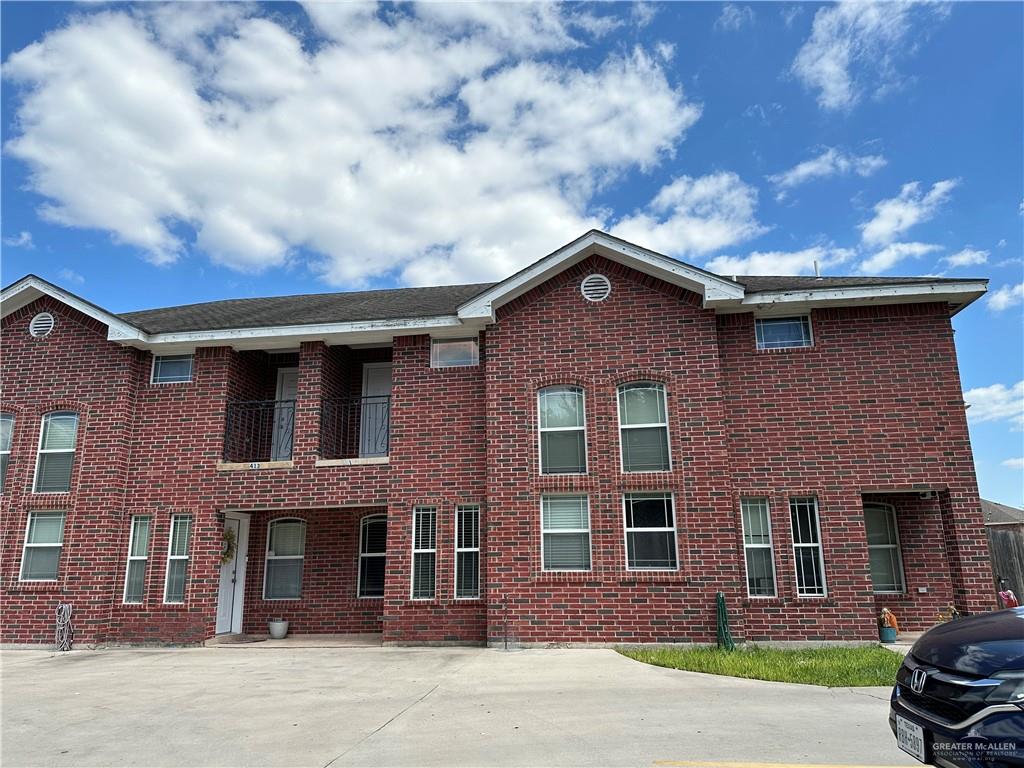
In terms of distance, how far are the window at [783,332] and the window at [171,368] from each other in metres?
11.1

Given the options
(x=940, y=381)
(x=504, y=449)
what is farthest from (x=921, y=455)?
(x=504, y=449)

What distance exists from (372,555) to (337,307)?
5.31 metres

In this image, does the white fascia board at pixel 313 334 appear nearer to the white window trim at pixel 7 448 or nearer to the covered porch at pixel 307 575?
the white window trim at pixel 7 448

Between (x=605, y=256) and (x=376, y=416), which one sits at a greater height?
(x=605, y=256)

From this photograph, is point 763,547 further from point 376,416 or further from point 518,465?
point 376,416

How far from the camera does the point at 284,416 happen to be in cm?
1488

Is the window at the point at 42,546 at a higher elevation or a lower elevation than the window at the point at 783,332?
lower

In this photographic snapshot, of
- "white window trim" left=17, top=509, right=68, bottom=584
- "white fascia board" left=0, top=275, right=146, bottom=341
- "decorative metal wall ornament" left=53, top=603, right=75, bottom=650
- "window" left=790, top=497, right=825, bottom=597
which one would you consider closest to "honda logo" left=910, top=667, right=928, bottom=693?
"window" left=790, top=497, right=825, bottom=597

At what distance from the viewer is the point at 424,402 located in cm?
1332

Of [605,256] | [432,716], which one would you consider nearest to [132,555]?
[432,716]

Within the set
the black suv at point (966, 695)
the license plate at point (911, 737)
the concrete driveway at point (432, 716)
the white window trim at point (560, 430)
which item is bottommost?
the concrete driveway at point (432, 716)

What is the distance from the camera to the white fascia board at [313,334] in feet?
43.1

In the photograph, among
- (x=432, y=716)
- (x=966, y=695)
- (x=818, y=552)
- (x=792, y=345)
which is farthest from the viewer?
(x=792, y=345)

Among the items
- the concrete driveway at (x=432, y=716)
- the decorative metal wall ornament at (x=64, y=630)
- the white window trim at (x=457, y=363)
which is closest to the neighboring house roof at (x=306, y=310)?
the white window trim at (x=457, y=363)
